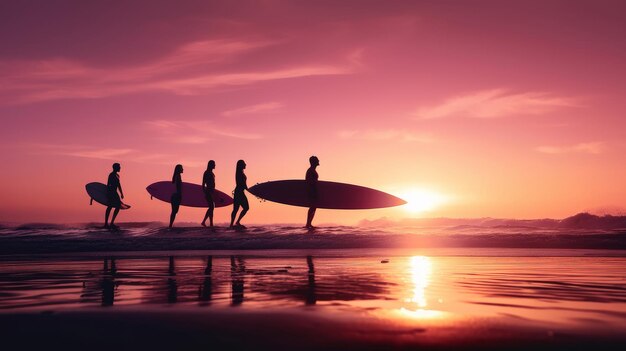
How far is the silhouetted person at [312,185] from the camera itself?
727 inches

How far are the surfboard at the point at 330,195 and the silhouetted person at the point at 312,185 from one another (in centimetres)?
561

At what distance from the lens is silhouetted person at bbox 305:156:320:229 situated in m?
18.5

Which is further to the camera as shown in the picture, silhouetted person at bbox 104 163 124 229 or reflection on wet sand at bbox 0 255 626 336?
silhouetted person at bbox 104 163 124 229

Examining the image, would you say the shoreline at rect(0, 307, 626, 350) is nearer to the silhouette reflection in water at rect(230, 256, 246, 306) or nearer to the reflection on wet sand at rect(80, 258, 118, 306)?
the silhouette reflection in water at rect(230, 256, 246, 306)

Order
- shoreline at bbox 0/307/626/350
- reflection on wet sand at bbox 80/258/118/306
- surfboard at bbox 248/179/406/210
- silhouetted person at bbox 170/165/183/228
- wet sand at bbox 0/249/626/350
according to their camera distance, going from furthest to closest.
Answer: surfboard at bbox 248/179/406/210, silhouetted person at bbox 170/165/183/228, reflection on wet sand at bbox 80/258/118/306, wet sand at bbox 0/249/626/350, shoreline at bbox 0/307/626/350

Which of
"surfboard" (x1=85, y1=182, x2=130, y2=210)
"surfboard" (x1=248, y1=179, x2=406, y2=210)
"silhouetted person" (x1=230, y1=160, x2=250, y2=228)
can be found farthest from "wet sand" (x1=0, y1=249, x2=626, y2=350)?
"surfboard" (x1=85, y1=182, x2=130, y2=210)

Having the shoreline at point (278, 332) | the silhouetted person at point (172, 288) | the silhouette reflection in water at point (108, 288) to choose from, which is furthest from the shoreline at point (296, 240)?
the shoreline at point (278, 332)

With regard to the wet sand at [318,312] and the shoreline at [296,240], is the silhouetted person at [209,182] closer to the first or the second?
the shoreline at [296,240]

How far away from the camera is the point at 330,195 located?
24.6m

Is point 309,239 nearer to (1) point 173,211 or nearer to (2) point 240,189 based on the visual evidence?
(2) point 240,189

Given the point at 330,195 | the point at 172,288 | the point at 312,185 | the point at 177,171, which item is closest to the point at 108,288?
the point at 172,288

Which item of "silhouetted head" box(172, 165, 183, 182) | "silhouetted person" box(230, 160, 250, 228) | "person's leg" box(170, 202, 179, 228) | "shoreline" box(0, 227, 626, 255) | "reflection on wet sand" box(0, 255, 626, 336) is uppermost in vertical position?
"silhouetted head" box(172, 165, 183, 182)

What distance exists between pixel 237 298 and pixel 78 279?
2.95 meters

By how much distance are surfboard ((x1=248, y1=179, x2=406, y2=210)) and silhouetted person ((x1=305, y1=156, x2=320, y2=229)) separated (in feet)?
18.4
